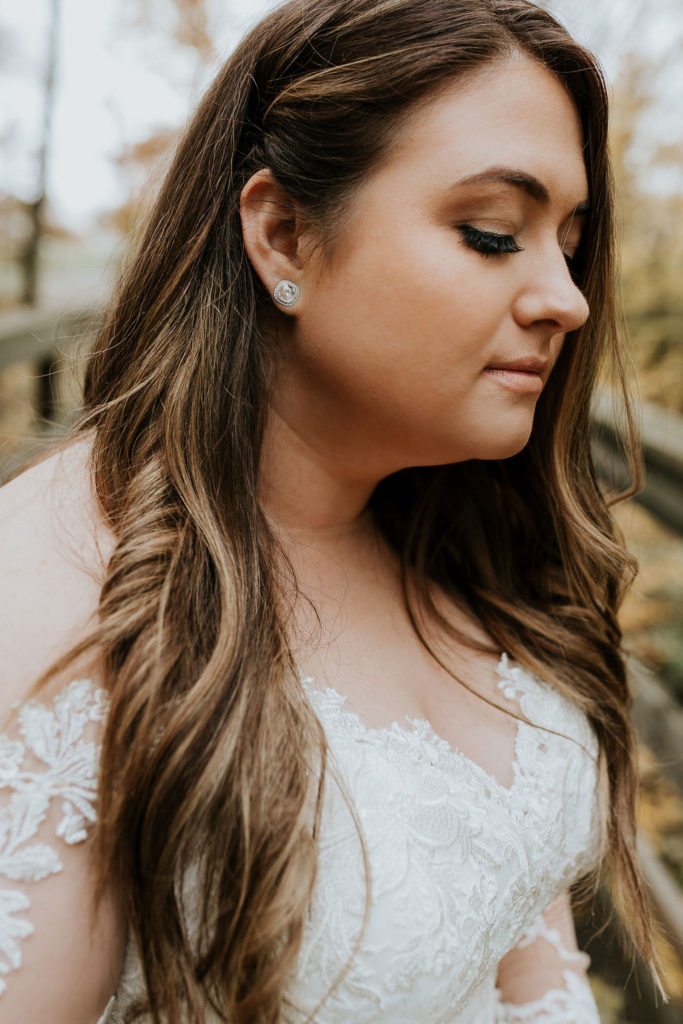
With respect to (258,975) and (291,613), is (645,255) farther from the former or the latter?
(258,975)

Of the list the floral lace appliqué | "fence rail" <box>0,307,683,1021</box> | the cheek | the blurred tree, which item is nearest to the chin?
the cheek

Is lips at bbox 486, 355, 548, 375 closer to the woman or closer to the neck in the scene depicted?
the woman

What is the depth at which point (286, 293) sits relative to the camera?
1.41m

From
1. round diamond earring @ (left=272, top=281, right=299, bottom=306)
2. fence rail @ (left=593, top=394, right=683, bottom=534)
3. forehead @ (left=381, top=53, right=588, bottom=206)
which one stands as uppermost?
forehead @ (left=381, top=53, right=588, bottom=206)

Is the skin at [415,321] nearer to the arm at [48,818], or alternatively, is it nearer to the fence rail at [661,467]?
the arm at [48,818]

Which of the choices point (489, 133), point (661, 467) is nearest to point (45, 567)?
point (489, 133)

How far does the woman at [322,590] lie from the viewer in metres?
1.06

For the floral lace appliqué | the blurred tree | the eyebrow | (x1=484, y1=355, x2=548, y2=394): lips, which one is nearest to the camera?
the floral lace appliqué

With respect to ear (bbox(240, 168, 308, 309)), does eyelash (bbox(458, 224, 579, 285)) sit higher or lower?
higher

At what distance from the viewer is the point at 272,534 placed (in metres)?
1.42

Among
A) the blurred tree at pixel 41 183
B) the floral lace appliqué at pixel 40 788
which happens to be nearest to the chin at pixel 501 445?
the floral lace appliqué at pixel 40 788

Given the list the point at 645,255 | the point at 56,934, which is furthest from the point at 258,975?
the point at 645,255

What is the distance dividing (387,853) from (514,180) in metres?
1.00

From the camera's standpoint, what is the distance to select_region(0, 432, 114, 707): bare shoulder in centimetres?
106
